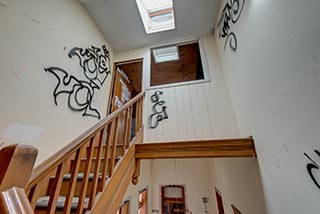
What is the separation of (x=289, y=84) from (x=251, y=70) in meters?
0.56

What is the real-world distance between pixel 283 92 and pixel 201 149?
1.05m

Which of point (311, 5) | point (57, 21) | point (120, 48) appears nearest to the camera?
point (311, 5)

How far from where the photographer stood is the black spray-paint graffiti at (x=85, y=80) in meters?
2.06

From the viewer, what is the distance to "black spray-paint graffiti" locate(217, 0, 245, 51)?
73.6 inches

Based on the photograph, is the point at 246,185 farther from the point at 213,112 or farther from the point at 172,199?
the point at 172,199

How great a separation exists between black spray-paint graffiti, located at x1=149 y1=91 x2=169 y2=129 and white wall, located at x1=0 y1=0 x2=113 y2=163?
39.7 inches

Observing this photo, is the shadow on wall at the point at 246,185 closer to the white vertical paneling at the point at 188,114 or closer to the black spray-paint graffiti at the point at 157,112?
the white vertical paneling at the point at 188,114

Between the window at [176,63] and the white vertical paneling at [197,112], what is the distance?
0.66 metres

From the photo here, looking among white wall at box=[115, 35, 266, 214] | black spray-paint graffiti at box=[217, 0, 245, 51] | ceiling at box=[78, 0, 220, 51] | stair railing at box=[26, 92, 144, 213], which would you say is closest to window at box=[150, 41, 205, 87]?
ceiling at box=[78, 0, 220, 51]

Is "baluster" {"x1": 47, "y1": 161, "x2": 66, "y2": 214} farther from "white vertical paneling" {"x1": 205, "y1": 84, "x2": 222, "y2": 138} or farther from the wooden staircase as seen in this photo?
"white vertical paneling" {"x1": 205, "y1": 84, "x2": 222, "y2": 138}

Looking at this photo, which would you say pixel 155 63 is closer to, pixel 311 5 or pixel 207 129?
pixel 207 129

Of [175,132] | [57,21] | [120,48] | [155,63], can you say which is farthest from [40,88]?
[155,63]

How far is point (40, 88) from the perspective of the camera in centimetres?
176

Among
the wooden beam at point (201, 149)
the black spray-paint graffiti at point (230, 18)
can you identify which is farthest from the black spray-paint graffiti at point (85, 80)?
the black spray-paint graffiti at point (230, 18)
